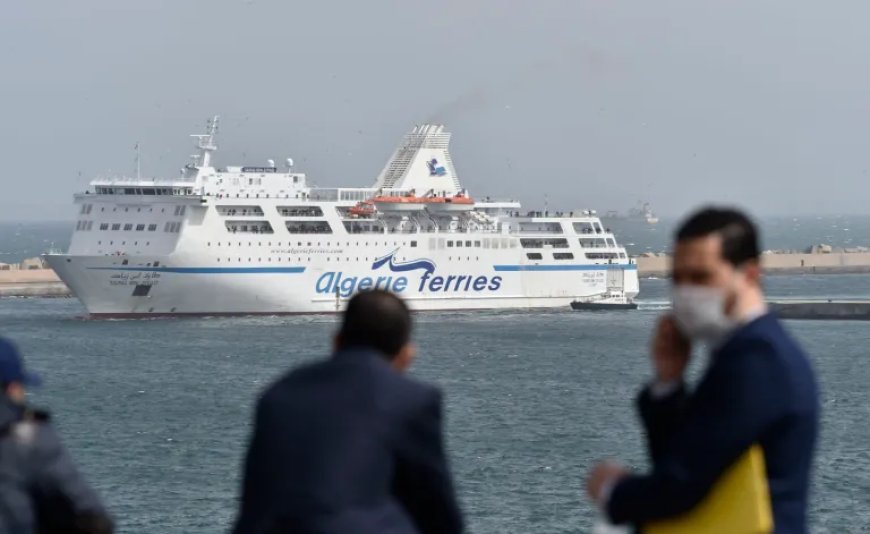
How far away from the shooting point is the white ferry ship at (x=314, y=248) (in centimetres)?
Answer: 4400

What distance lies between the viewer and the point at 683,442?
2.81m

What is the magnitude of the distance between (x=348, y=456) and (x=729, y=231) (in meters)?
0.75

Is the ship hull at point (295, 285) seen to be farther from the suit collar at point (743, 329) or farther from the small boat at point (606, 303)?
the suit collar at point (743, 329)

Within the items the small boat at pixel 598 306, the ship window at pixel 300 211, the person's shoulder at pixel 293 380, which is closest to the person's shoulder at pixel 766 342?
the person's shoulder at pixel 293 380

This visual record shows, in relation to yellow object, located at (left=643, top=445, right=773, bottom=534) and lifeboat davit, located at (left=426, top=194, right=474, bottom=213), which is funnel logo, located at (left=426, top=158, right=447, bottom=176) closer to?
lifeboat davit, located at (left=426, top=194, right=474, bottom=213)

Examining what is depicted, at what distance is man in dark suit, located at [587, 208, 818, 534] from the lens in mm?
2785

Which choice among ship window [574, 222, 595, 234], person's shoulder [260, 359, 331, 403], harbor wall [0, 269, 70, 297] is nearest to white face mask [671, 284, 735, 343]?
person's shoulder [260, 359, 331, 403]

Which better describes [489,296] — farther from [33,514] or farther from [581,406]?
[33,514]

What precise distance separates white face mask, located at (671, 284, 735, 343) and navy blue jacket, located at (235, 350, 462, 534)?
46 cm

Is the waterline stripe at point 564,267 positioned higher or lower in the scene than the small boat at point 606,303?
higher

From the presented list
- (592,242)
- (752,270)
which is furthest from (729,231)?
(592,242)

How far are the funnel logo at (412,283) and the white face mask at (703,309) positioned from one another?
4361 centimetres

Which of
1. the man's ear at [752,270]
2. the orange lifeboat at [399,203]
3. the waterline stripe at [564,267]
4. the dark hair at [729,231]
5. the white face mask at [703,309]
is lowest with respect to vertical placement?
the white face mask at [703,309]

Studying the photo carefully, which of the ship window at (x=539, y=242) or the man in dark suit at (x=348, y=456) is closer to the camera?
the man in dark suit at (x=348, y=456)
